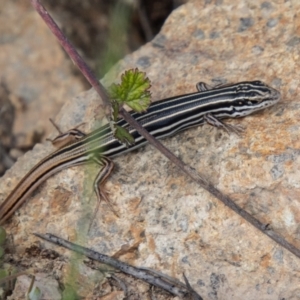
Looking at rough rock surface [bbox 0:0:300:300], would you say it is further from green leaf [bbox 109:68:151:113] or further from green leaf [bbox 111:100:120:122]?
green leaf [bbox 111:100:120:122]

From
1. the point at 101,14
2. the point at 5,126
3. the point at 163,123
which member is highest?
the point at 101,14

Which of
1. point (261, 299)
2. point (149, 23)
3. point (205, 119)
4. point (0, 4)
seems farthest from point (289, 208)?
point (0, 4)

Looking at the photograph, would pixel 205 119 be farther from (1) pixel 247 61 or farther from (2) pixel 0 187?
(2) pixel 0 187

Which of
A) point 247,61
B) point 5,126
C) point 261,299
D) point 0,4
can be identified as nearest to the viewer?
point 261,299

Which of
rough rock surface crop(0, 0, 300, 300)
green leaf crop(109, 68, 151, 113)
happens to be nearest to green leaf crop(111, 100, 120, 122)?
green leaf crop(109, 68, 151, 113)

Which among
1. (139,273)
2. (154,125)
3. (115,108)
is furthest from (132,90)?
(139,273)

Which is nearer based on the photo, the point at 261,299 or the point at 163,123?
the point at 261,299
